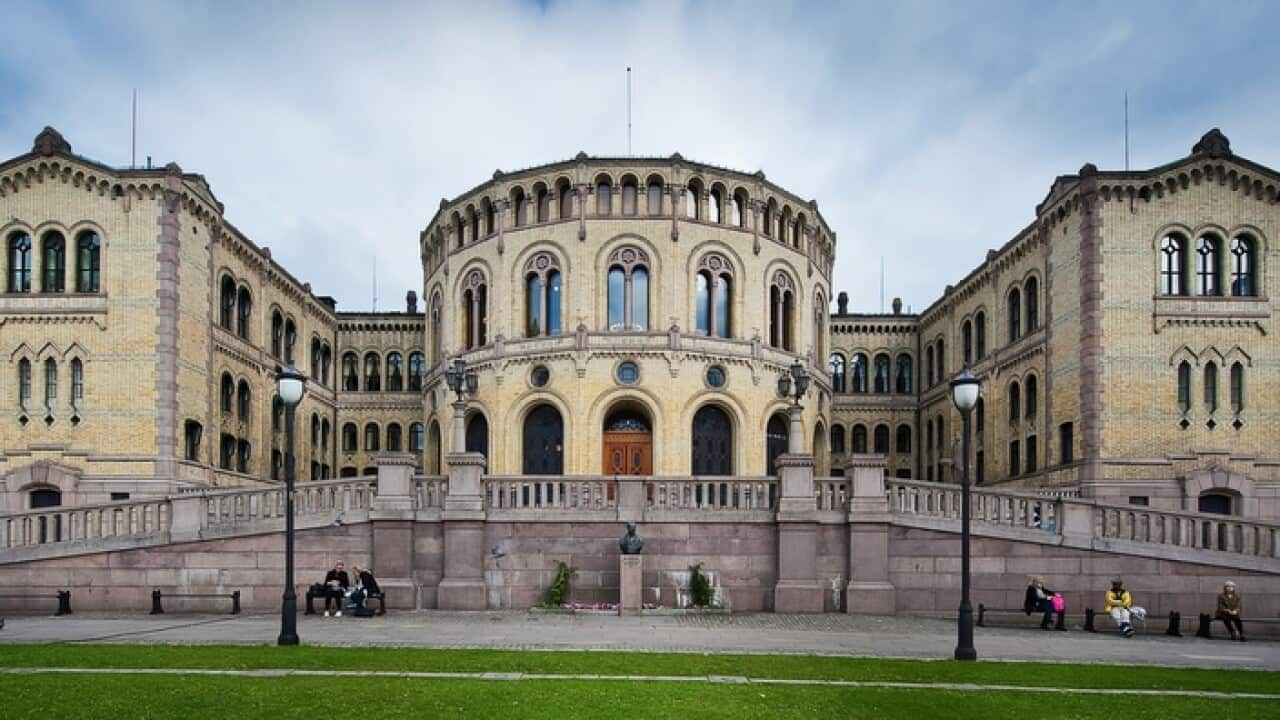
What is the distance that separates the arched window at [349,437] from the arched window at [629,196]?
23866mm

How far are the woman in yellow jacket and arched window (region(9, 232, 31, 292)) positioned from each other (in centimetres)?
3543

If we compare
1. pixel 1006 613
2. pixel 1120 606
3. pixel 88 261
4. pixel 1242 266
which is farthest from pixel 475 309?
pixel 1242 266

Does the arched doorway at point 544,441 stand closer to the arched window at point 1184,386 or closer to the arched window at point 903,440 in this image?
the arched window at point 1184,386

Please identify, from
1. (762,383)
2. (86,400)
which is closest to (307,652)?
(86,400)

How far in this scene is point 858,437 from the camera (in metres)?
59.8

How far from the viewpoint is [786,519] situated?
24.9 metres

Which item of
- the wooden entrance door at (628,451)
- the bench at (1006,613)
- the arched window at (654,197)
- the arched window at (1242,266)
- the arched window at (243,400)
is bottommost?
the bench at (1006,613)

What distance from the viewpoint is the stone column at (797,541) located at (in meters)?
24.6

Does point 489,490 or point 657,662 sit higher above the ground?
point 489,490

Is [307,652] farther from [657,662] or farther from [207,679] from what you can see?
[657,662]

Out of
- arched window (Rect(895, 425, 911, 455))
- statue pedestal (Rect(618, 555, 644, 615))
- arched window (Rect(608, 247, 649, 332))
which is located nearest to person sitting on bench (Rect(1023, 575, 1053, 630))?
statue pedestal (Rect(618, 555, 644, 615))

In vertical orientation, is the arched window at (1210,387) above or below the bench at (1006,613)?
above

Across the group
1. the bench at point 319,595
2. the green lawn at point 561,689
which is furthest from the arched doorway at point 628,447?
the green lawn at point 561,689

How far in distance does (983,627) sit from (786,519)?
5.08m
